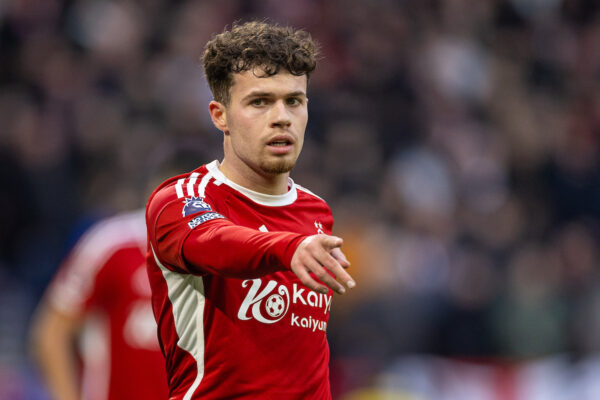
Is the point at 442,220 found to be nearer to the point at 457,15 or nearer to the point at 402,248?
the point at 402,248

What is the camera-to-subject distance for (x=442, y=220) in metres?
10.1

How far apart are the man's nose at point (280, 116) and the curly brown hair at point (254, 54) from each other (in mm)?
121

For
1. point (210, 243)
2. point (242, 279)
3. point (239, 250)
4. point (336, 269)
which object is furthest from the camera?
point (242, 279)

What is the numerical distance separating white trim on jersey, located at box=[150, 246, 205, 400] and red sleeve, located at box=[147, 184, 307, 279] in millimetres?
77

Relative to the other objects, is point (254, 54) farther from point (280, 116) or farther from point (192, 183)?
point (192, 183)

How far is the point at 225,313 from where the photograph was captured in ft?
10.9

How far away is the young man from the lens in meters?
3.32

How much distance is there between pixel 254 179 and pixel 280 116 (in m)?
0.31

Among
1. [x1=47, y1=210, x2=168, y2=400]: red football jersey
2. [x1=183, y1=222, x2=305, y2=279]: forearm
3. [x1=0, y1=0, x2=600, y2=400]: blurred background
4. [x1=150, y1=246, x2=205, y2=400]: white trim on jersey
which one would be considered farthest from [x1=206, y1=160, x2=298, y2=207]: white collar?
[x1=0, y1=0, x2=600, y2=400]: blurred background

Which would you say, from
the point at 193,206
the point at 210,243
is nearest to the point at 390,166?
the point at 193,206

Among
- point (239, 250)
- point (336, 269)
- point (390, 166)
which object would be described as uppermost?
point (390, 166)

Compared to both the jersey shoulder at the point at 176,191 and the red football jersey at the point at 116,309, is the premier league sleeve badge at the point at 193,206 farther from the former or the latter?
the red football jersey at the point at 116,309

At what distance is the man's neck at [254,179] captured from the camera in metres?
3.56

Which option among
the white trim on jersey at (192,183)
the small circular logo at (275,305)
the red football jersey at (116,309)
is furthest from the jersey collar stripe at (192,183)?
the red football jersey at (116,309)
